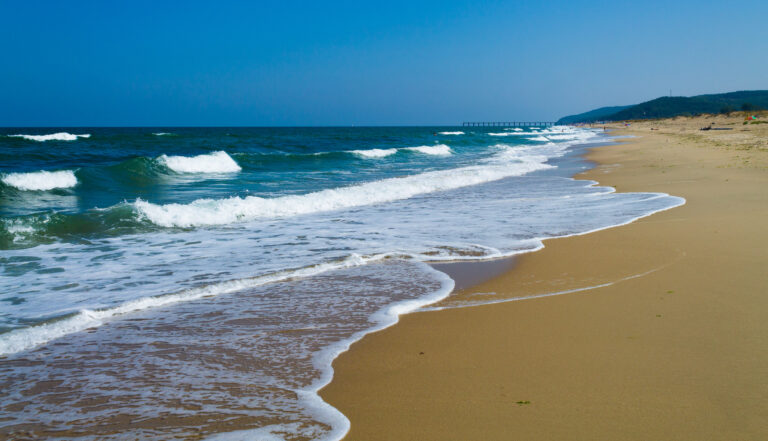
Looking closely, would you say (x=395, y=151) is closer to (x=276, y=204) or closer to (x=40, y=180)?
(x=40, y=180)

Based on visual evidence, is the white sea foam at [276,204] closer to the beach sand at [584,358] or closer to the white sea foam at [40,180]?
the beach sand at [584,358]

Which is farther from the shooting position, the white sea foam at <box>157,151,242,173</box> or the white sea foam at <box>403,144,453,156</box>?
the white sea foam at <box>403,144,453,156</box>

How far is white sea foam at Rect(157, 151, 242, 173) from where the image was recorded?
23.4 metres

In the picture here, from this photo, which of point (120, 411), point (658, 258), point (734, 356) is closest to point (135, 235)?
point (120, 411)

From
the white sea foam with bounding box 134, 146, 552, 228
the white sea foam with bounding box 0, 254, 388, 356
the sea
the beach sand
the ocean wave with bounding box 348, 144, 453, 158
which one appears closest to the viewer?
the beach sand

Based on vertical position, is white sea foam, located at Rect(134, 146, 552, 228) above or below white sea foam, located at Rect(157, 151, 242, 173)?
below

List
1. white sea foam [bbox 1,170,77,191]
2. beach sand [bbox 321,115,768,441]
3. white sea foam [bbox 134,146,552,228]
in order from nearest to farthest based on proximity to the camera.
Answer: beach sand [bbox 321,115,768,441], white sea foam [bbox 134,146,552,228], white sea foam [bbox 1,170,77,191]

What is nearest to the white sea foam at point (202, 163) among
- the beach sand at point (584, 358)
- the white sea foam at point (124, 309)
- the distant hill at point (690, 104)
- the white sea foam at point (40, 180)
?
the white sea foam at point (40, 180)

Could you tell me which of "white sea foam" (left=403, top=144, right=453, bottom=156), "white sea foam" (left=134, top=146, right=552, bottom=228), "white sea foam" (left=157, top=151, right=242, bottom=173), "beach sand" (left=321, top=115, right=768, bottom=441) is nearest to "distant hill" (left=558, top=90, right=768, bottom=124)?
"white sea foam" (left=403, top=144, right=453, bottom=156)

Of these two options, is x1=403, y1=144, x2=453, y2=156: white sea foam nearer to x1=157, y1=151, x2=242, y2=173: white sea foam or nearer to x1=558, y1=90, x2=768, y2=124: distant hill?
x1=157, y1=151, x2=242, y2=173: white sea foam

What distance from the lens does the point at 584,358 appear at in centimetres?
336

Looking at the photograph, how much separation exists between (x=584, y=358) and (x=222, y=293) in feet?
11.1

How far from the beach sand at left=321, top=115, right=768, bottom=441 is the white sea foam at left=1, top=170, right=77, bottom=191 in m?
15.9

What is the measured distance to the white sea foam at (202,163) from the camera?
2340cm
